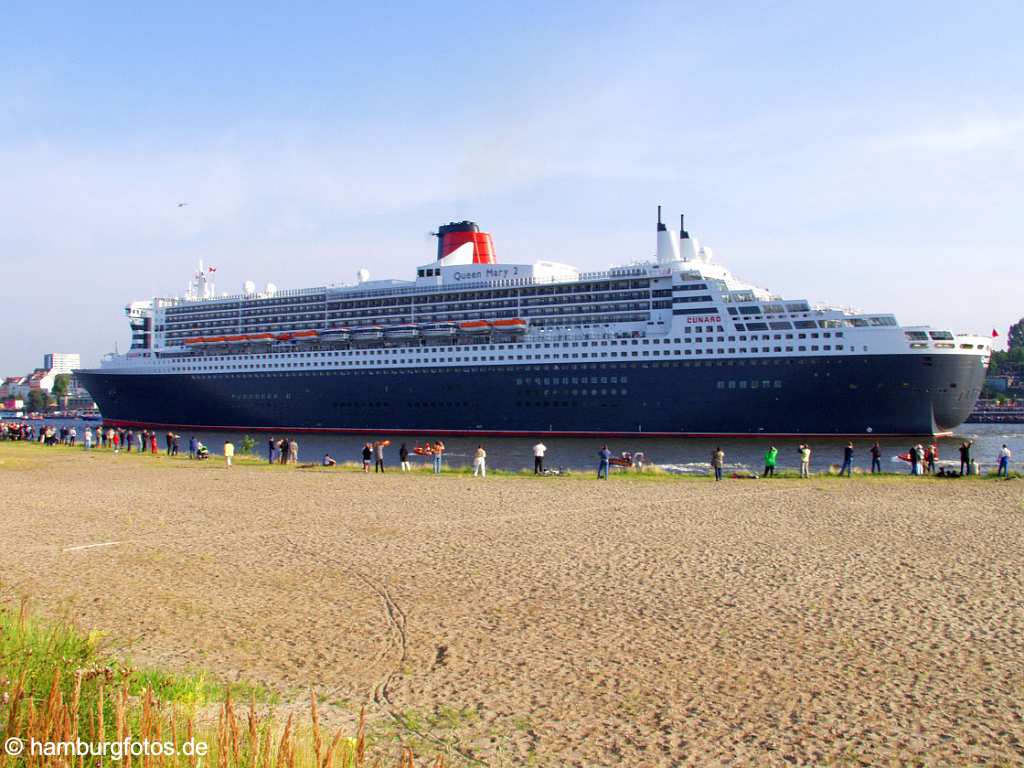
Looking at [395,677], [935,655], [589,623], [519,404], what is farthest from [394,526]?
[519,404]

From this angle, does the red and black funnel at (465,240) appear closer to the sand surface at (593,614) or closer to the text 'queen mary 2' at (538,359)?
Answer: the text 'queen mary 2' at (538,359)

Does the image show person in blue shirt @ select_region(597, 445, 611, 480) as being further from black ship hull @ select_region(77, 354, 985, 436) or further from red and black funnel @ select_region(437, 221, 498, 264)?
red and black funnel @ select_region(437, 221, 498, 264)

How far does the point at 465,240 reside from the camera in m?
62.5

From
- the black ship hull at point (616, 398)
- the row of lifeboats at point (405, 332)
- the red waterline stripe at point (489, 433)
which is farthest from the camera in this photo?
the row of lifeboats at point (405, 332)

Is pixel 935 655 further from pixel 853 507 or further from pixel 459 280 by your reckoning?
pixel 459 280

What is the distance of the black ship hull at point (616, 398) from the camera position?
4366 cm

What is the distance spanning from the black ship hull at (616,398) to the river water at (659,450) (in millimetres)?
999

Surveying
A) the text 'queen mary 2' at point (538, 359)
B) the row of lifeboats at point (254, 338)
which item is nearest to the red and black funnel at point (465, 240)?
the text 'queen mary 2' at point (538, 359)

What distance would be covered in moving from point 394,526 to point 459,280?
42368mm

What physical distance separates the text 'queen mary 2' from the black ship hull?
89 millimetres

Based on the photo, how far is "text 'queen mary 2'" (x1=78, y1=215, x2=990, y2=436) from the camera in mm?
44000

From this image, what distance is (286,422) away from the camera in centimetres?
5781

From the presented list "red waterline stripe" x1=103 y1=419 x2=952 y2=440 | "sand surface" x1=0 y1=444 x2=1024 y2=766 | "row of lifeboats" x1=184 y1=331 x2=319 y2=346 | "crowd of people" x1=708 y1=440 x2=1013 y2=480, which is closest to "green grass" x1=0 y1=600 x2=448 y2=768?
"sand surface" x1=0 y1=444 x2=1024 y2=766

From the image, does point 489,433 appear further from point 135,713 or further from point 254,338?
point 135,713
